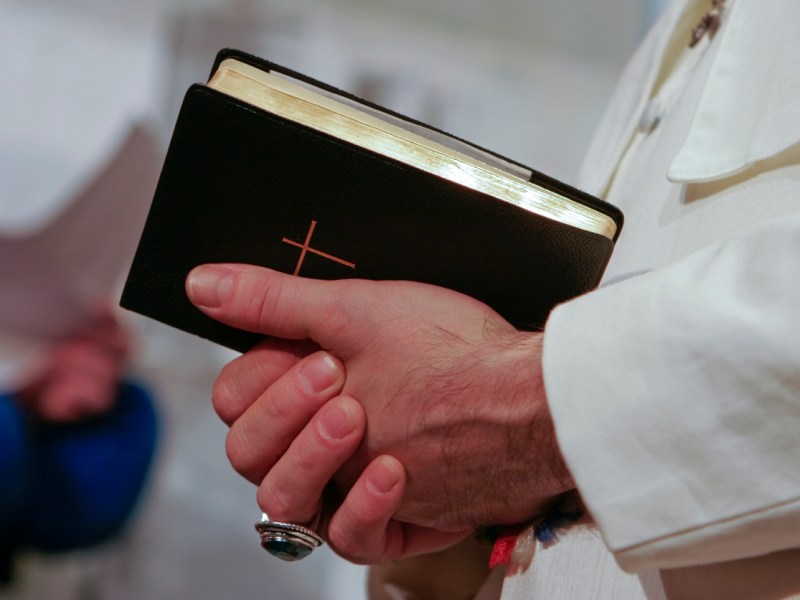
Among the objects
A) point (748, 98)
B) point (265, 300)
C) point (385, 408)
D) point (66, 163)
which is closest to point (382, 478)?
point (385, 408)

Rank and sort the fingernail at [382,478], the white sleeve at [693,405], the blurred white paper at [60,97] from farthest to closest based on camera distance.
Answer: the blurred white paper at [60,97]
the fingernail at [382,478]
the white sleeve at [693,405]

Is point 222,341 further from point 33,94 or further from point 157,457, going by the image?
point 33,94

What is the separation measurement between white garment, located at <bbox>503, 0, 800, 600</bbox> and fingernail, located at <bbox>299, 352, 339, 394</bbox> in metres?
0.15

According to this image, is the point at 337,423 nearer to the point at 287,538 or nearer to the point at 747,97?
the point at 287,538

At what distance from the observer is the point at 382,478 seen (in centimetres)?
53

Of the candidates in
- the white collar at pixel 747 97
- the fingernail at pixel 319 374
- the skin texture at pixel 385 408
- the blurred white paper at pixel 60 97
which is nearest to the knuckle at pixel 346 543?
the skin texture at pixel 385 408

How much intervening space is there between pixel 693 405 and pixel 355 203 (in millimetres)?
253

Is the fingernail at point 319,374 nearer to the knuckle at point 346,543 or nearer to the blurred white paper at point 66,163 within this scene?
the knuckle at point 346,543

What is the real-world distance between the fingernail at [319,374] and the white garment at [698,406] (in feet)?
0.50

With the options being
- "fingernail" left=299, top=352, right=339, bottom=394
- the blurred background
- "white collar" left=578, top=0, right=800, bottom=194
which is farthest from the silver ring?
the blurred background

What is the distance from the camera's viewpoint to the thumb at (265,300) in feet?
1.83

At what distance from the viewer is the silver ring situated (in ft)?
1.93

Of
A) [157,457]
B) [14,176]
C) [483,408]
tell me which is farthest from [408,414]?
[14,176]

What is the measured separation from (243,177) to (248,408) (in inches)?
6.6
